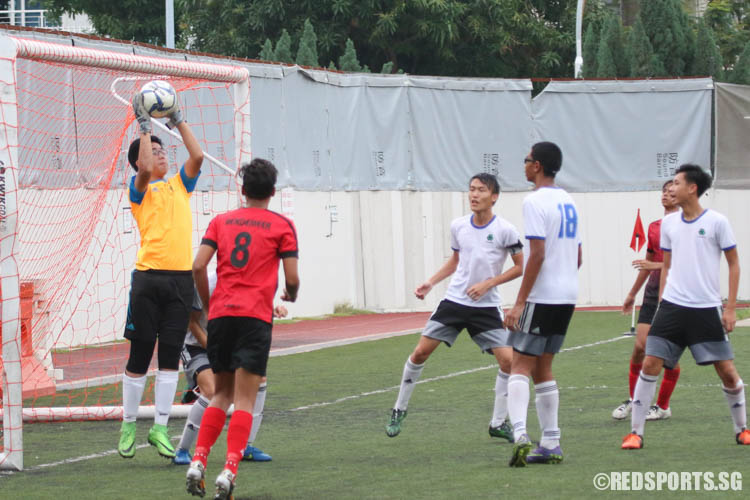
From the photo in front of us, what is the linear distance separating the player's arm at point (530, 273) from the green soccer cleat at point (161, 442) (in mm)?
2480

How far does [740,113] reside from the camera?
91.1 ft

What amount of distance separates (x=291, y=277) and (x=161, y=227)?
1763 millimetres

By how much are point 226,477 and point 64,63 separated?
4.49 meters

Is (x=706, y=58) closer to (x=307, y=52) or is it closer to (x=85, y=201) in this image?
(x=307, y=52)

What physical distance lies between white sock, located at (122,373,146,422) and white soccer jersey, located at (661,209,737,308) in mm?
3713

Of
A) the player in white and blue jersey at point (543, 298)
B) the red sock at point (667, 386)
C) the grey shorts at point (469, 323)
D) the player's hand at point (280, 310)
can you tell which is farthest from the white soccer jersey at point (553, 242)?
the red sock at point (667, 386)

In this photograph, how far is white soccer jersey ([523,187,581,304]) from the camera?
785 cm

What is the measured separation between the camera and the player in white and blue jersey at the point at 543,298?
25.7 feet

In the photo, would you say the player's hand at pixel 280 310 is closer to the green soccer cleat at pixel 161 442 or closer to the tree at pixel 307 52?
the green soccer cleat at pixel 161 442

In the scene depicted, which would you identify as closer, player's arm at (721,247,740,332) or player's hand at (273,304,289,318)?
player's hand at (273,304,289,318)

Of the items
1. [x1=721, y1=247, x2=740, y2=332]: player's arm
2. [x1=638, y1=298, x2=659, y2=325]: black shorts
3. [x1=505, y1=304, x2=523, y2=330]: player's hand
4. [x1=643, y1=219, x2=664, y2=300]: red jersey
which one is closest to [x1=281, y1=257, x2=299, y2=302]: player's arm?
[x1=505, y1=304, x2=523, y2=330]: player's hand

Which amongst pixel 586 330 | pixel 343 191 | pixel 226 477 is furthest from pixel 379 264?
pixel 226 477

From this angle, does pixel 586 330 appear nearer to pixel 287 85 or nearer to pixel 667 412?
pixel 287 85

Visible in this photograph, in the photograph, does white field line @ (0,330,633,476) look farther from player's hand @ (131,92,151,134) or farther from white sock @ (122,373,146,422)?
player's hand @ (131,92,151,134)
